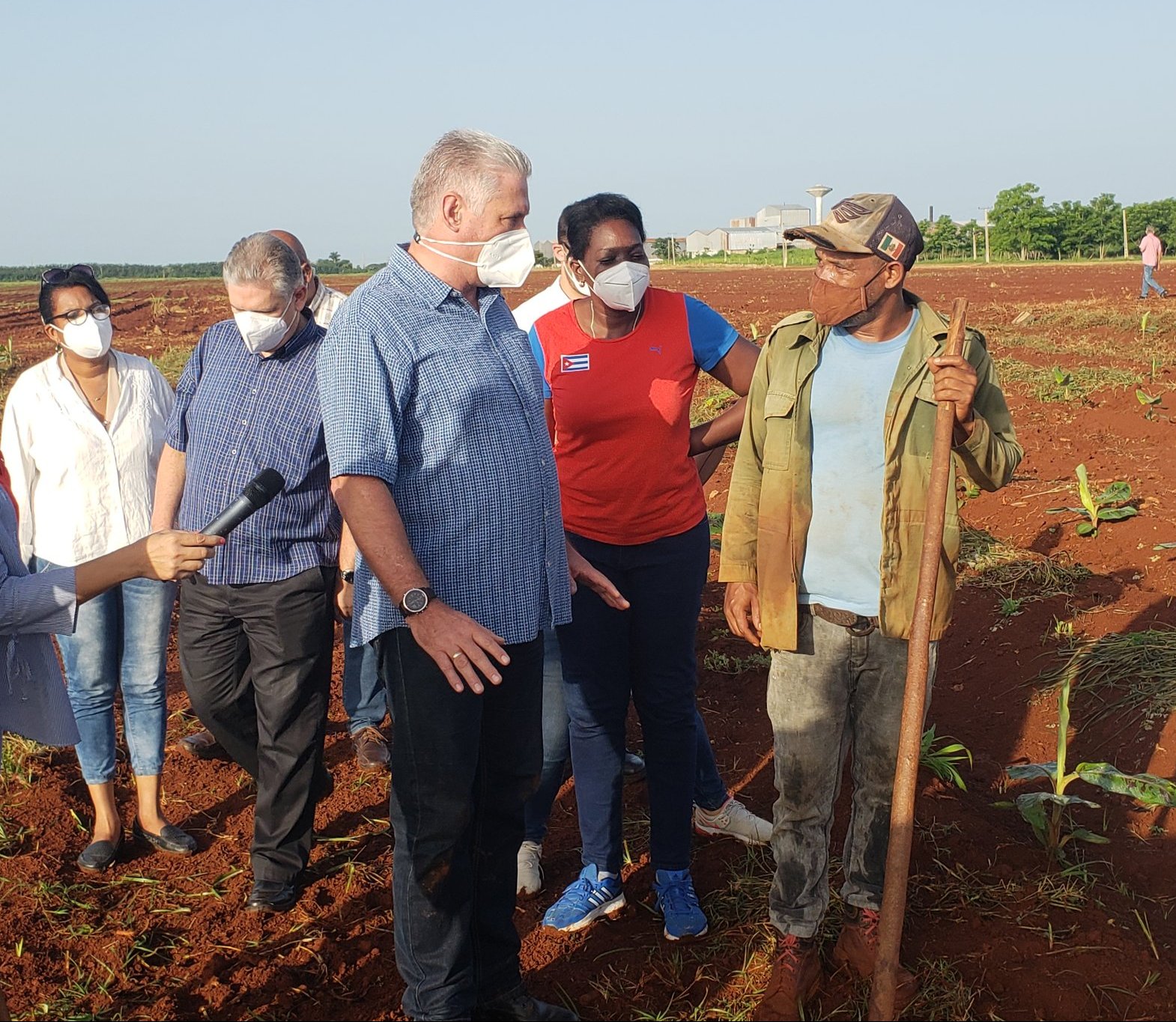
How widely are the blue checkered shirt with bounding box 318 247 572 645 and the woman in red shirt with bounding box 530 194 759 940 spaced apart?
60cm

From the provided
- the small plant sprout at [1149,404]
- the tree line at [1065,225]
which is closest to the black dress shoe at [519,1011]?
the small plant sprout at [1149,404]

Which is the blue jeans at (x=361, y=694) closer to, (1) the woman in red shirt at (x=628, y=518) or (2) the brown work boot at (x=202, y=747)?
(2) the brown work boot at (x=202, y=747)

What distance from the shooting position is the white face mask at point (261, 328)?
3.61 m

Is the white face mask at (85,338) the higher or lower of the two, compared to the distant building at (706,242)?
lower

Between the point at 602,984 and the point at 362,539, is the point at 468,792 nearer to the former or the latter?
the point at 362,539

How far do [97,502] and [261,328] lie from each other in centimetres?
96

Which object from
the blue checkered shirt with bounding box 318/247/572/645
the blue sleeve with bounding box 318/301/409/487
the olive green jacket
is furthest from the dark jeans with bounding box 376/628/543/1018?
the olive green jacket

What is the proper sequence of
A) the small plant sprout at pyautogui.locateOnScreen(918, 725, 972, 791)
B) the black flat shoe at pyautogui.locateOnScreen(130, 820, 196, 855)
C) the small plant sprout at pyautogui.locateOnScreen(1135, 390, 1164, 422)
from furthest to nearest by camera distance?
1. the small plant sprout at pyautogui.locateOnScreen(1135, 390, 1164, 422)
2. the black flat shoe at pyautogui.locateOnScreen(130, 820, 196, 855)
3. the small plant sprout at pyautogui.locateOnScreen(918, 725, 972, 791)

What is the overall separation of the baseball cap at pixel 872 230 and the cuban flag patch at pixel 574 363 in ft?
2.45

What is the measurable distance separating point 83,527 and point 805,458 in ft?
8.31

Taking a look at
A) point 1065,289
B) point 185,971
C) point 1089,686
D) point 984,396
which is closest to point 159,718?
point 185,971

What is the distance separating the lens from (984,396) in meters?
2.88

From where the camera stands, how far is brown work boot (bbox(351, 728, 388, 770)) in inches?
189

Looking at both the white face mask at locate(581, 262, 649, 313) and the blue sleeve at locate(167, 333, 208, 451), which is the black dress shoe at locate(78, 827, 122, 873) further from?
the white face mask at locate(581, 262, 649, 313)
